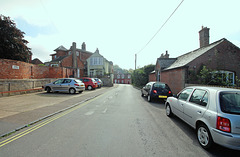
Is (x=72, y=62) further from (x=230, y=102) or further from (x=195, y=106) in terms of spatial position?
(x=230, y=102)

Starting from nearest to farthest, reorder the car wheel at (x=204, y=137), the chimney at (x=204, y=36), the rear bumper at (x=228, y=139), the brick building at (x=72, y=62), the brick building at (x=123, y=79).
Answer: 1. the rear bumper at (x=228, y=139)
2. the car wheel at (x=204, y=137)
3. the chimney at (x=204, y=36)
4. the brick building at (x=72, y=62)
5. the brick building at (x=123, y=79)

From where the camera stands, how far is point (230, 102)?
2820mm

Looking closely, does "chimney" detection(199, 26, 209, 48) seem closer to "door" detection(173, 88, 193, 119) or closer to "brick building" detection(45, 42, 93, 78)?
"door" detection(173, 88, 193, 119)

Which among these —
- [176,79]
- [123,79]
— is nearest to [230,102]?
[176,79]

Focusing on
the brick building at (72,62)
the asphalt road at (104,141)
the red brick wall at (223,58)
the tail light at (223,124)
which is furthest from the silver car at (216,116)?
the brick building at (72,62)

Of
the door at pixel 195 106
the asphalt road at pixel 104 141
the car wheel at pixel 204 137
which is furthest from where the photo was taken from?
the door at pixel 195 106

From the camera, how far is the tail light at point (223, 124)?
2.54 meters

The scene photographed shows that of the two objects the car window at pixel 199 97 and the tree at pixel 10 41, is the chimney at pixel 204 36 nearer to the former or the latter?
the car window at pixel 199 97

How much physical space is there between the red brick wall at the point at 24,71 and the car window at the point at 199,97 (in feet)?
50.4

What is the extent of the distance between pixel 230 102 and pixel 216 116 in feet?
1.80

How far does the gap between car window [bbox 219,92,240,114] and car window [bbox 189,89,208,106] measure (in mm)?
423

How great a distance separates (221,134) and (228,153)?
0.66 m

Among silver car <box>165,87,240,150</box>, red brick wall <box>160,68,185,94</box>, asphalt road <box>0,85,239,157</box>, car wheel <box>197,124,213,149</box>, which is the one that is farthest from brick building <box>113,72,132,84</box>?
car wheel <box>197,124,213,149</box>

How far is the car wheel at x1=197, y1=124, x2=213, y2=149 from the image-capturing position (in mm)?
2810
